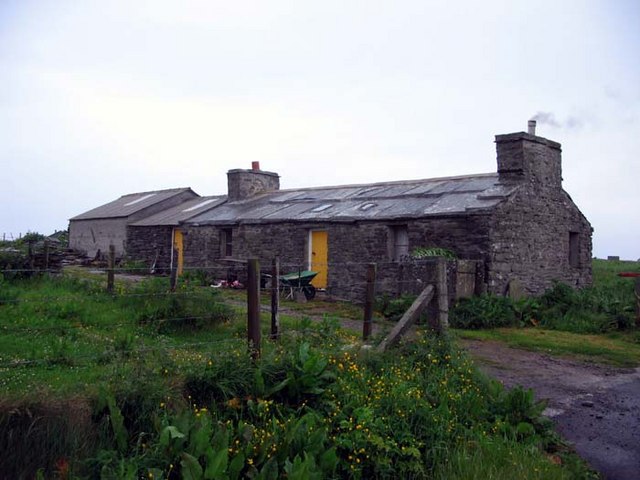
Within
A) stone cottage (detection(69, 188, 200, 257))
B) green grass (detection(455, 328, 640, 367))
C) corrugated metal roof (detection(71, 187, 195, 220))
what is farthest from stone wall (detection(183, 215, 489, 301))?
corrugated metal roof (detection(71, 187, 195, 220))

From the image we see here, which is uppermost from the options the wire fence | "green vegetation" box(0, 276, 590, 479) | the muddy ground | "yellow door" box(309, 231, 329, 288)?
"yellow door" box(309, 231, 329, 288)

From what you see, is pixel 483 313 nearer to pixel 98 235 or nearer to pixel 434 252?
pixel 434 252

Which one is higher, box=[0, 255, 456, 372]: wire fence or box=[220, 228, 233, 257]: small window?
box=[220, 228, 233, 257]: small window

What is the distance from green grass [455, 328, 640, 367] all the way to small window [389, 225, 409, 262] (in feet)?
14.4

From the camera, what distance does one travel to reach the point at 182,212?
91.2 ft

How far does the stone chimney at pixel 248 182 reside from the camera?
25969mm

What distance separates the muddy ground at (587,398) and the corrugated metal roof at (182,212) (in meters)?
16.9

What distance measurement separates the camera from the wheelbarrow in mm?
17703

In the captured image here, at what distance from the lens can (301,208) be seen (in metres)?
21.4

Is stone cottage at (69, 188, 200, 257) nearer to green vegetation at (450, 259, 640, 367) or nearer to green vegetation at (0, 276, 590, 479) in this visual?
green vegetation at (450, 259, 640, 367)

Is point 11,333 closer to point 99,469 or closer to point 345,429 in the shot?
point 99,469

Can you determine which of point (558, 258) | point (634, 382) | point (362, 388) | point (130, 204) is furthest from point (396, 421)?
point (130, 204)

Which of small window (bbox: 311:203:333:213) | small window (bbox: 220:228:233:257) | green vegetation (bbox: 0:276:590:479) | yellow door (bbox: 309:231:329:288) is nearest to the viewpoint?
green vegetation (bbox: 0:276:590:479)

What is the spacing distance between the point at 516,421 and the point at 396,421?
1.41 m
